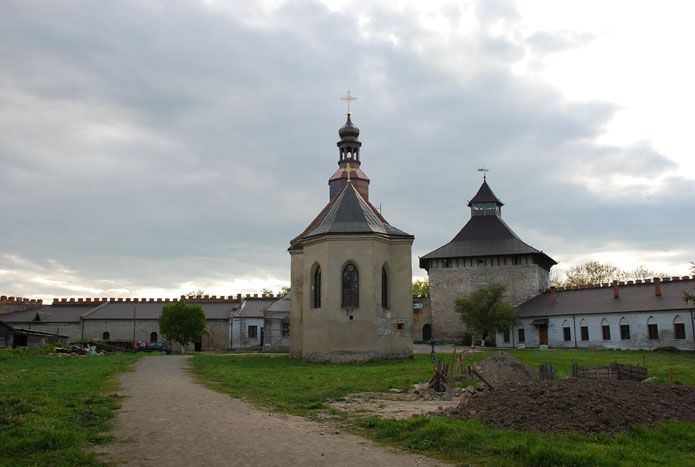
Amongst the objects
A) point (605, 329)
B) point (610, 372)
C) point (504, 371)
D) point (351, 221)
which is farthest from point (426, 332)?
point (610, 372)

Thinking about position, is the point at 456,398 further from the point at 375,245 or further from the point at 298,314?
the point at 298,314

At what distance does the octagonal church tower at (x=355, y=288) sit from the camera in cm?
3241

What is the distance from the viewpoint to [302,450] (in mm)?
9445

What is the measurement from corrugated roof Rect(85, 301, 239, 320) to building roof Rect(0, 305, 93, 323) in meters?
2.20

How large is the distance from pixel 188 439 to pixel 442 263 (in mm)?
52579

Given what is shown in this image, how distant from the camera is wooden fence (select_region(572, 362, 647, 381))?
16.3 metres

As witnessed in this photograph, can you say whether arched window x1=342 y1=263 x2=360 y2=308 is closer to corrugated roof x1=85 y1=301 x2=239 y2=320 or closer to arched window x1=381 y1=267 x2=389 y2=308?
arched window x1=381 y1=267 x2=389 y2=308

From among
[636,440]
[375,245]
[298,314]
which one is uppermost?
[375,245]

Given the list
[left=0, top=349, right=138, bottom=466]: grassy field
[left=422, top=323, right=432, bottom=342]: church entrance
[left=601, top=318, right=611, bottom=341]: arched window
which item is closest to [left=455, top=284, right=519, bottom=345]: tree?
[left=601, top=318, right=611, bottom=341]: arched window

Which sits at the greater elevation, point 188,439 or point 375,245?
point 375,245

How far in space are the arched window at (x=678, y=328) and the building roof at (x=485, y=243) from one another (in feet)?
51.0

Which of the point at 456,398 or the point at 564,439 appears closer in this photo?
the point at 564,439

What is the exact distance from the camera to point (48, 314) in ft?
226

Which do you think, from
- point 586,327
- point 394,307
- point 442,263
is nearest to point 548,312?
point 586,327
